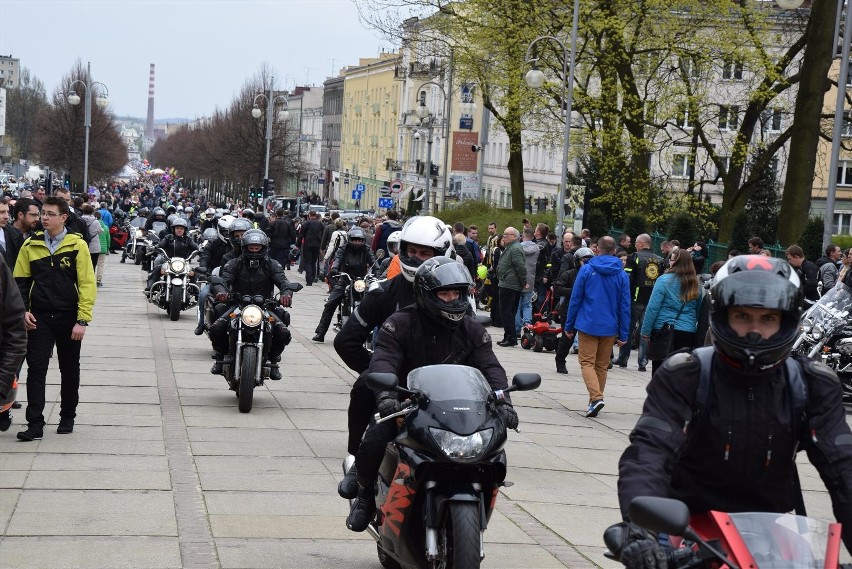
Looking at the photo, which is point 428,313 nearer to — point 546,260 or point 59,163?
point 546,260

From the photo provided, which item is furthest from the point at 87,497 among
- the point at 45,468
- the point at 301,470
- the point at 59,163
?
the point at 59,163

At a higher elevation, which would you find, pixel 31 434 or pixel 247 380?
pixel 247 380

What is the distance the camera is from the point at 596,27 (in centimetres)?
3362

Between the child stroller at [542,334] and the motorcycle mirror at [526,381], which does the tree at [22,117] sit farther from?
the motorcycle mirror at [526,381]

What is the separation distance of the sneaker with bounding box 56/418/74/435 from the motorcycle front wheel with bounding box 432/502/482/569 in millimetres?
5563

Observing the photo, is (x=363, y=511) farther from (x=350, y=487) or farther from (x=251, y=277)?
(x=251, y=277)

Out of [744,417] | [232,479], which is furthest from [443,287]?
[232,479]

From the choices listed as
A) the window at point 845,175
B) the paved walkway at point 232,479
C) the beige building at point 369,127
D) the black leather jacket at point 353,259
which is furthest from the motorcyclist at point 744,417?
the beige building at point 369,127

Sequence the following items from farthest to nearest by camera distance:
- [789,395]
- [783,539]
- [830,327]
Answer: [830,327] → [789,395] → [783,539]

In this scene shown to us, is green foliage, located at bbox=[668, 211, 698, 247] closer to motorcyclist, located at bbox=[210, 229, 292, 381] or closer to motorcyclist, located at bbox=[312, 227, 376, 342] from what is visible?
motorcyclist, located at bbox=[312, 227, 376, 342]

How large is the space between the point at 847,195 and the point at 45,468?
212ft

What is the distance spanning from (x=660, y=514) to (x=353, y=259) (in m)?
15.5

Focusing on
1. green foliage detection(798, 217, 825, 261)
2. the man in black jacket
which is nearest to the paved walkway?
the man in black jacket

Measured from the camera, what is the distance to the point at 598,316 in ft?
43.3
